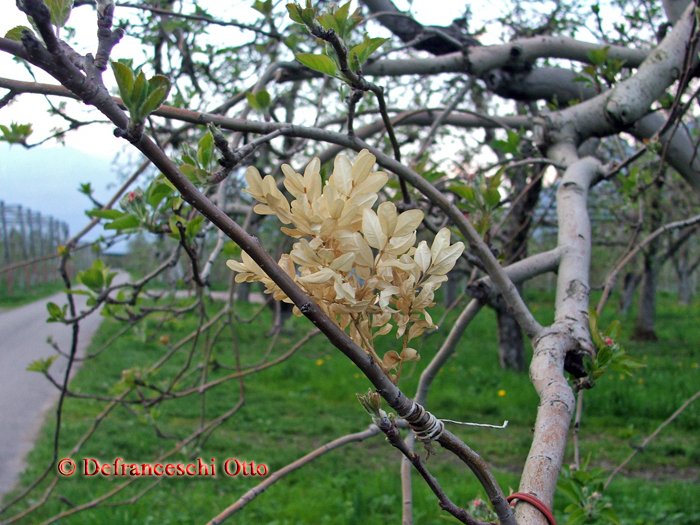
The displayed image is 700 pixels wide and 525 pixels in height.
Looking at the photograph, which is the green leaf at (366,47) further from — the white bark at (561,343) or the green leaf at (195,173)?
the white bark at (561,343)

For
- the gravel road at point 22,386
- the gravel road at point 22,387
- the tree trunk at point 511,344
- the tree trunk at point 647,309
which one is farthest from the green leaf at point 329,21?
the tree trunk at point 647,309

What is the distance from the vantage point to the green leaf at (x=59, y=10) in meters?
0.61

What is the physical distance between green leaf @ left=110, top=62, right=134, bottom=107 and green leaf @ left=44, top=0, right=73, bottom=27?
0.78 feet

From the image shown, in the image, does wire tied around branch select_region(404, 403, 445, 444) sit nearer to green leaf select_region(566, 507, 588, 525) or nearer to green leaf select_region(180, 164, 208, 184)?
green leaf select_region(180, 164, 208, 184)

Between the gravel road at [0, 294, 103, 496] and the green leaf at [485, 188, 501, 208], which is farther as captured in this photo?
the gravel road at [0, 294, 103, 496]

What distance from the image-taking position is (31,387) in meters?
6.80

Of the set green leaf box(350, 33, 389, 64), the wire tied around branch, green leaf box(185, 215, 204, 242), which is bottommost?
the wire tied around branch

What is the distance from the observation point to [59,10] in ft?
2.03

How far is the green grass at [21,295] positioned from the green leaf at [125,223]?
50.8ft

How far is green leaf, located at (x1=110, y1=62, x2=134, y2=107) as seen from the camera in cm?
47

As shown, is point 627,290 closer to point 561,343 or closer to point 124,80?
point 561,343

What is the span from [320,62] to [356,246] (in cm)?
48

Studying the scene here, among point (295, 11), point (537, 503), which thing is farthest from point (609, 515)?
point (295, 11)

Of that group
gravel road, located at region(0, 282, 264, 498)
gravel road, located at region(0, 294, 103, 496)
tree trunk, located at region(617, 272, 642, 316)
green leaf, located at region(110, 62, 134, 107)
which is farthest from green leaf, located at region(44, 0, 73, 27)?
tree trunk, located at region(617, 272, 642, 316)
